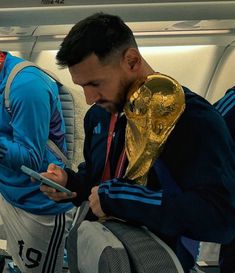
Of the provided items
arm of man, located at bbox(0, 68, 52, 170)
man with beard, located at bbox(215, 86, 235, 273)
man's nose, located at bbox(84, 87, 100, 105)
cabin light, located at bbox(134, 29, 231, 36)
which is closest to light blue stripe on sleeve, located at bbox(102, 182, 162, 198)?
man's nose, located at bbox(84, 87, 100, 105)

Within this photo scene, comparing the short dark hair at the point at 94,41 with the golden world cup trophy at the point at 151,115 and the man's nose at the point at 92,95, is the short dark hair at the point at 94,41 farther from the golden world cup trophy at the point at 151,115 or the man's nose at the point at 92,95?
the golden world cup trophy at the point at 151,115

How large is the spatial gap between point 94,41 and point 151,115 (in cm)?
37

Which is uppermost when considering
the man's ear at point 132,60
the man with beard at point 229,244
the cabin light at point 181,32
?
the cabin light at point 181,32

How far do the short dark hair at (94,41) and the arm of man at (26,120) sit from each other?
71 cm

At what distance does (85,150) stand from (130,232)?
62cm

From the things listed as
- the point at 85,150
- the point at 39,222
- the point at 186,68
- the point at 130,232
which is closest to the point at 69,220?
the point at 39,222

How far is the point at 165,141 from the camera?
1.39 m

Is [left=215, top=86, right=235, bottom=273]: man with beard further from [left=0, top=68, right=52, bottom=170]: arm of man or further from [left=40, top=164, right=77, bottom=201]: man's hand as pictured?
[left=0, top=68, right=52, bottom=170]: arm of man

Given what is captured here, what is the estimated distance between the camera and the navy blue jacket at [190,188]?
52.1 inches

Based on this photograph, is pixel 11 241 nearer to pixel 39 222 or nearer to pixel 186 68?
pixel 39 222

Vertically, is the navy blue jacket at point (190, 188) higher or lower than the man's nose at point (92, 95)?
lower

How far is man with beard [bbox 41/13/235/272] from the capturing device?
133 cm

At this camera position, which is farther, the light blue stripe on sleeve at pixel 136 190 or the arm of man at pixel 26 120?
the arm of man at pixel 26 120

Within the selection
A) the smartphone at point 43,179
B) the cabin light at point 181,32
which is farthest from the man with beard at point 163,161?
the cabin light at point 181,32
